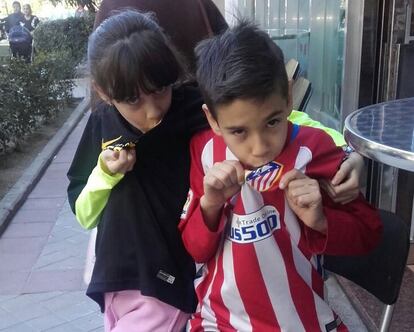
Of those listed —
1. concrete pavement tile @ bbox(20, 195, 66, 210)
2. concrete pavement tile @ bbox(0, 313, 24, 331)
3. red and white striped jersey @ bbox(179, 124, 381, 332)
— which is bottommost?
concrete pavement tile @ bbox(20, 195, 66, 210)

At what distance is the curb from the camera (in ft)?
15.8

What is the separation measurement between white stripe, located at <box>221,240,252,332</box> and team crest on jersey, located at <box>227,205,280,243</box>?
4 cm

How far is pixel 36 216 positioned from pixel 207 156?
12.2 ft

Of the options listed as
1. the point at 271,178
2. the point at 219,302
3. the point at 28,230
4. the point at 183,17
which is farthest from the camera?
the point at 28,230

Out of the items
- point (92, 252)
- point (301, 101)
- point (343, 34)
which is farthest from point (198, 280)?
point (343, 34)

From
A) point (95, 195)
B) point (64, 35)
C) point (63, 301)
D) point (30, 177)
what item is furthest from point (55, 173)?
point (64, 35)

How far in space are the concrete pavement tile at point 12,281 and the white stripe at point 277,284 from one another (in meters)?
2.48

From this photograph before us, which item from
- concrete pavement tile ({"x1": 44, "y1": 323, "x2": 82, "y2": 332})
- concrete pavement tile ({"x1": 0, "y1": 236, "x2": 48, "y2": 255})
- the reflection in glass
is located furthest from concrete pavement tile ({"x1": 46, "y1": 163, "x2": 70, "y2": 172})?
concrete pavement tile ({"x1": 44, "y1": 323, "x2": 82, "y2": 332})

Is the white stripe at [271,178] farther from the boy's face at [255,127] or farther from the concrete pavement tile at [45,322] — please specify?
the concrete pavement tile at [45,322]

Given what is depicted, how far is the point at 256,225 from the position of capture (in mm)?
1329

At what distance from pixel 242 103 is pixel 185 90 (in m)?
0.36

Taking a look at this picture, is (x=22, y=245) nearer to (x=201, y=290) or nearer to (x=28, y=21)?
(x=201, y=290)

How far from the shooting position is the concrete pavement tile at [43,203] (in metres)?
5.07

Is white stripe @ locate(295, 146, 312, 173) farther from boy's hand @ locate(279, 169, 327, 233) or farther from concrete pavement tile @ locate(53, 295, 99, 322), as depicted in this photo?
concrete pavement tile @ locate(53, 295, 99, 322)
